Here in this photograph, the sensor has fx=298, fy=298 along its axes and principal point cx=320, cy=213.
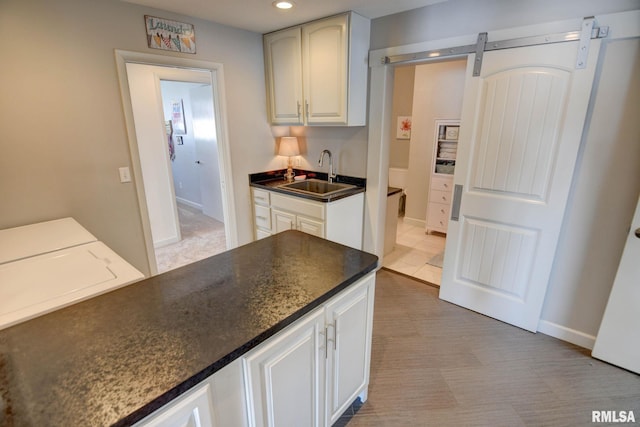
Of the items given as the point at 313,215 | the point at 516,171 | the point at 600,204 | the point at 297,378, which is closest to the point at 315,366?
the point at 297,378

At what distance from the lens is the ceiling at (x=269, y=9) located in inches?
86.8

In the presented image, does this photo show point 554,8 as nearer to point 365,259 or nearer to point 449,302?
point 365,259

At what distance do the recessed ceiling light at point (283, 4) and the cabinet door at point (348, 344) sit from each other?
2057mm

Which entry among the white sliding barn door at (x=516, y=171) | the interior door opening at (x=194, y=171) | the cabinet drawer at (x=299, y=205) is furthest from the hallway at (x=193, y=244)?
the white sliding barn door at (x=516, y=171)

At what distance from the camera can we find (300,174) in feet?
11.4

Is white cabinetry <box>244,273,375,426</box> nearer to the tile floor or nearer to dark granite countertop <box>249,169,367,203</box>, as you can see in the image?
dark granite countertop <box>249,169,367,203</box>

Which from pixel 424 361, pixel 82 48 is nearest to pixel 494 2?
pixel 424 361

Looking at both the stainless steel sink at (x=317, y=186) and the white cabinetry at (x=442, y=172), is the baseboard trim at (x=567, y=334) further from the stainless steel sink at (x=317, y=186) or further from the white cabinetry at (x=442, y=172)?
the stainless steel sink at (x=317, y=186)

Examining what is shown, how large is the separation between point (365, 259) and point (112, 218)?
2082 millimetres

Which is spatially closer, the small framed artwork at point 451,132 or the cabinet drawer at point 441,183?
the small framed artwork at point 451,132

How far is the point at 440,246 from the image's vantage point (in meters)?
3.83

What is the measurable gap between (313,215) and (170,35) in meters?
1.89

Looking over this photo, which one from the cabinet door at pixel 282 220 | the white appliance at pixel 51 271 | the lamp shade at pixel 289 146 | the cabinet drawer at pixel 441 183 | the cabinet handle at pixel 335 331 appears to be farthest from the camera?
the cabinet drawer at pixel 441 183

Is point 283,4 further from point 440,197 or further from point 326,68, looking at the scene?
point 440,197
